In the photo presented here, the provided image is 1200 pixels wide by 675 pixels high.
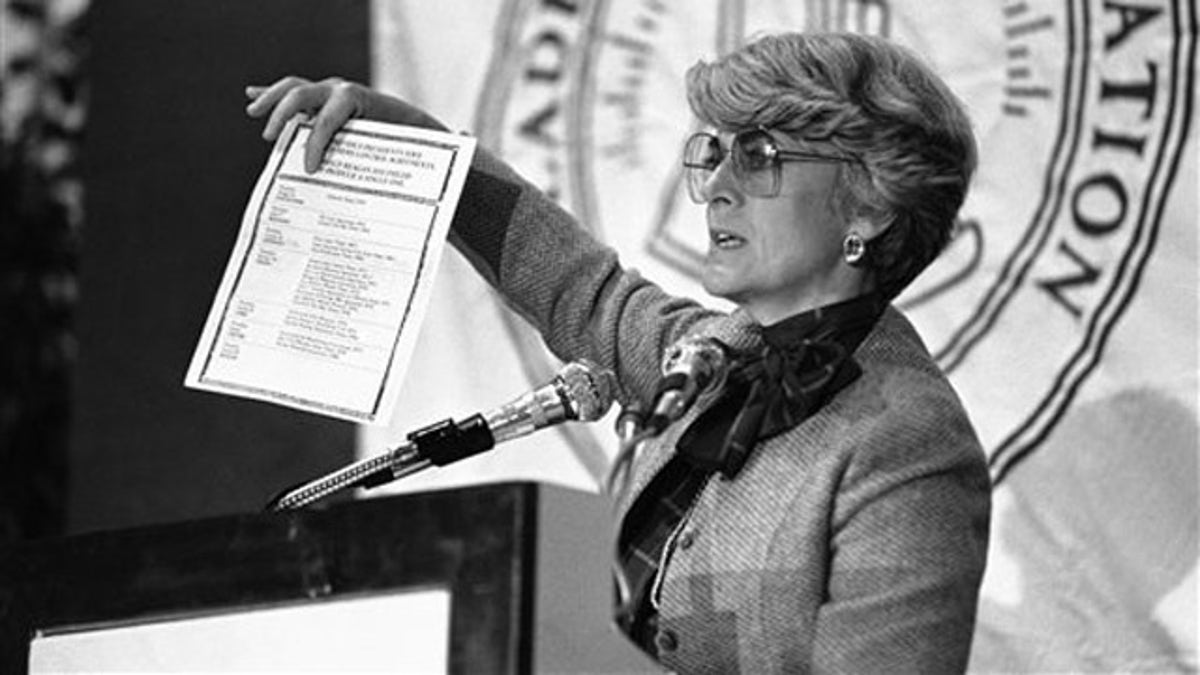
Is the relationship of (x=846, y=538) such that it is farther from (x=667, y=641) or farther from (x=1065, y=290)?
(x=1065, y=290)

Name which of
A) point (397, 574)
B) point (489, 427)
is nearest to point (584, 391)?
point (489, 427)

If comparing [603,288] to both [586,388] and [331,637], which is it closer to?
[586,388]

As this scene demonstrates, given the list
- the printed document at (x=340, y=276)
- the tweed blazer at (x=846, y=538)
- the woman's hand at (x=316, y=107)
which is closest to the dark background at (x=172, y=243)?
the woman's hand at (x=316, y=107)

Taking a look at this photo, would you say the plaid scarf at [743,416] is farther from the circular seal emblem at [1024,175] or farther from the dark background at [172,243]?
the dark background at [172,243]

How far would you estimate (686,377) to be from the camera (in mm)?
2232

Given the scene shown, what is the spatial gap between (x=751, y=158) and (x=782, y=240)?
0.29 ft

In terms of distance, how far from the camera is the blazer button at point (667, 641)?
2.42m

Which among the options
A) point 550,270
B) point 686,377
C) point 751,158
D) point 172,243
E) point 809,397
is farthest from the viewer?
point 172,243

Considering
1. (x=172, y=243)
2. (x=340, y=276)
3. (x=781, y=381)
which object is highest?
(x=340, y=276)

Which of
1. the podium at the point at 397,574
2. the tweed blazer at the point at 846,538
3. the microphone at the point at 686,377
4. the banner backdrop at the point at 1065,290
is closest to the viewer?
the podium at the point at 397,574

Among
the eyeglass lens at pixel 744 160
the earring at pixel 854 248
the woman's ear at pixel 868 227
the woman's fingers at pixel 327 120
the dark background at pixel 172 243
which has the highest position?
the woman's fingers at pixel 327 120

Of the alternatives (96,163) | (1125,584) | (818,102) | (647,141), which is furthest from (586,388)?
(96,163)

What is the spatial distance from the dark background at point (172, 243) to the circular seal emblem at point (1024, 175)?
711mm

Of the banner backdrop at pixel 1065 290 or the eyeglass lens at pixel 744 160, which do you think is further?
the banner backdrop at pixel 1065 290
